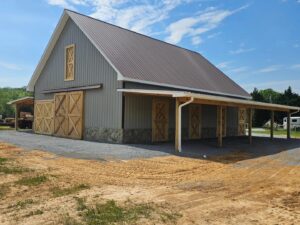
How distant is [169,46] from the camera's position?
942 inches

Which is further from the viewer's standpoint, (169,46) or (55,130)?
(169,46)

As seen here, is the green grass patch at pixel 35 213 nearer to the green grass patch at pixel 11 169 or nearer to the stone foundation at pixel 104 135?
the green grass patch at pixel 11 169

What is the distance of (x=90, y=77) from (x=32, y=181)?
1040 centimetres

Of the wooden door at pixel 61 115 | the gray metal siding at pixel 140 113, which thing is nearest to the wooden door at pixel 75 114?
the wooden door at pixel 61 115

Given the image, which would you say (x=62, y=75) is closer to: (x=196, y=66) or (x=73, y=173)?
(x=196, y=66)

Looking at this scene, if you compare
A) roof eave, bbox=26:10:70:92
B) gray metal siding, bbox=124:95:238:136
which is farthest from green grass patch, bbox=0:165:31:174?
roof eave, bbox=26:10:70:92

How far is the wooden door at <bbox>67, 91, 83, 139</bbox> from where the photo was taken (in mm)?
17719

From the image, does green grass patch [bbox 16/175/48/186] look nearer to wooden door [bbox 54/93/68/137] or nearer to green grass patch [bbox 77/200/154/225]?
green grass patch [bbox 77/200/154/225]

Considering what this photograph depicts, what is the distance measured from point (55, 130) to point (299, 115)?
37421 millimetres

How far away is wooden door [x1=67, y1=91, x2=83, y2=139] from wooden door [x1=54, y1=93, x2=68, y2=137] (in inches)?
11.5

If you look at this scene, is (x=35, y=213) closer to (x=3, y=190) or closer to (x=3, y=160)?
(x=3, y=190)

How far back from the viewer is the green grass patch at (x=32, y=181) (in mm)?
7293

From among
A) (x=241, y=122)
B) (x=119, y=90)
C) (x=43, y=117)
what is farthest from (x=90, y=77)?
(x=241, y=122)

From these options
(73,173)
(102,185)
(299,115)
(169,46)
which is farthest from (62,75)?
(299,115)
